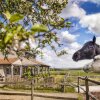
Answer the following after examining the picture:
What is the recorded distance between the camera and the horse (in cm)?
557

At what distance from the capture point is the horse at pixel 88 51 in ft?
18.3

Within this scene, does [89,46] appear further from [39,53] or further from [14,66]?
[14,66]

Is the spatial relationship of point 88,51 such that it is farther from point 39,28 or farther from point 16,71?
point 16,71

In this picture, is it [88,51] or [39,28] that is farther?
[88,51]

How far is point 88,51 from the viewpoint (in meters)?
5.61

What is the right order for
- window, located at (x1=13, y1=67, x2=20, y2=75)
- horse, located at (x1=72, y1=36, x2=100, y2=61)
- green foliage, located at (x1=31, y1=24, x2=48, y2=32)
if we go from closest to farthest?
green foliage, located at (x1=31, y1=24, x2=48, y2=32) → horse, located at (x1=72, y1=36, x2=100, y2=61) → window, located at (x1=13, y1=67, x2=20, y2=75)

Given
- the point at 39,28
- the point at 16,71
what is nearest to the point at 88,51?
the point at 39,28

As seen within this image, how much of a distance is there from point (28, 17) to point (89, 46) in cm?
659

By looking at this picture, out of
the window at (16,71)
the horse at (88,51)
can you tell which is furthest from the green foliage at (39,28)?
the window at (16,71)

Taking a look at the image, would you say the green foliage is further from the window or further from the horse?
the window

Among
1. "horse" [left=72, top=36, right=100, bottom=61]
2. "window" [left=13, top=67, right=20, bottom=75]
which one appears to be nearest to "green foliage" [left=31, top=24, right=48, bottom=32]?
"horse" [left=72, top=36, right=100, bottom=61]

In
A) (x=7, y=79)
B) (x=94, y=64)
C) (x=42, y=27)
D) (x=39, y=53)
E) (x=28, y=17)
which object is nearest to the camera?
(x=42, y=27)

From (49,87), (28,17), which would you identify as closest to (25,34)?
(28,17)

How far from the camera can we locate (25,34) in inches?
65.9
